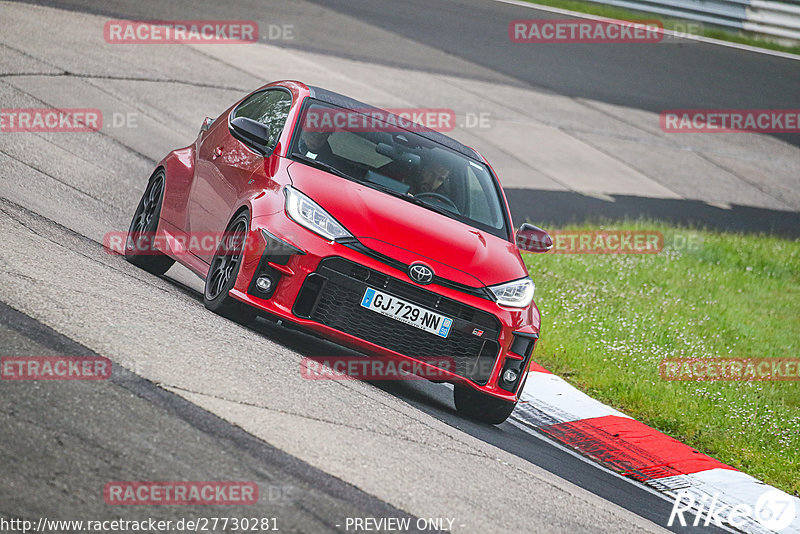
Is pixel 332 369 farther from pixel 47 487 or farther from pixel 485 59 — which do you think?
pixel 485 59

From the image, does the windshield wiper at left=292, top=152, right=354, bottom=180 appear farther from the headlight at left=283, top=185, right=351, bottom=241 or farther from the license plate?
the license plate

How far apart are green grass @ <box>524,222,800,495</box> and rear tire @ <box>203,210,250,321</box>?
3419 millimetres

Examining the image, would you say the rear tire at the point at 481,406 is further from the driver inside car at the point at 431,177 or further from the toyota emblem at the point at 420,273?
the driver inside car at the point at 431,177

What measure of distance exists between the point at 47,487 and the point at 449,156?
473cm

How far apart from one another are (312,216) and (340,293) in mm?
523

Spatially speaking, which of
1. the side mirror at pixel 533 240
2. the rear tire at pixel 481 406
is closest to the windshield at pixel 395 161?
the side mirror at pixel 533 240

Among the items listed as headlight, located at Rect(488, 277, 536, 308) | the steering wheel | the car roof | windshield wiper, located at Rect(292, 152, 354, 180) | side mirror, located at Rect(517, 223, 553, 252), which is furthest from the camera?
the car roof

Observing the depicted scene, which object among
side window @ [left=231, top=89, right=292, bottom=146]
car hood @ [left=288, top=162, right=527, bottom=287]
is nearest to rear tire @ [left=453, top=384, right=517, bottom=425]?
car hood @ [left=288, top=162, right=527, bottom=287]

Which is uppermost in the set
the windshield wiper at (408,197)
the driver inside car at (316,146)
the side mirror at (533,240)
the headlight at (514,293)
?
the driver inside car at (316,146)

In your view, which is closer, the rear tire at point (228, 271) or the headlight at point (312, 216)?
the headlight at point (312, 216)

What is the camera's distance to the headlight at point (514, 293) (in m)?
6.74

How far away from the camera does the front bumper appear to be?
20.8 ft

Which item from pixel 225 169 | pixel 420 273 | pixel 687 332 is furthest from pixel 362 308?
pixel 687 332

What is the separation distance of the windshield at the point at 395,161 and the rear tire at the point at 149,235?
1554 mm
